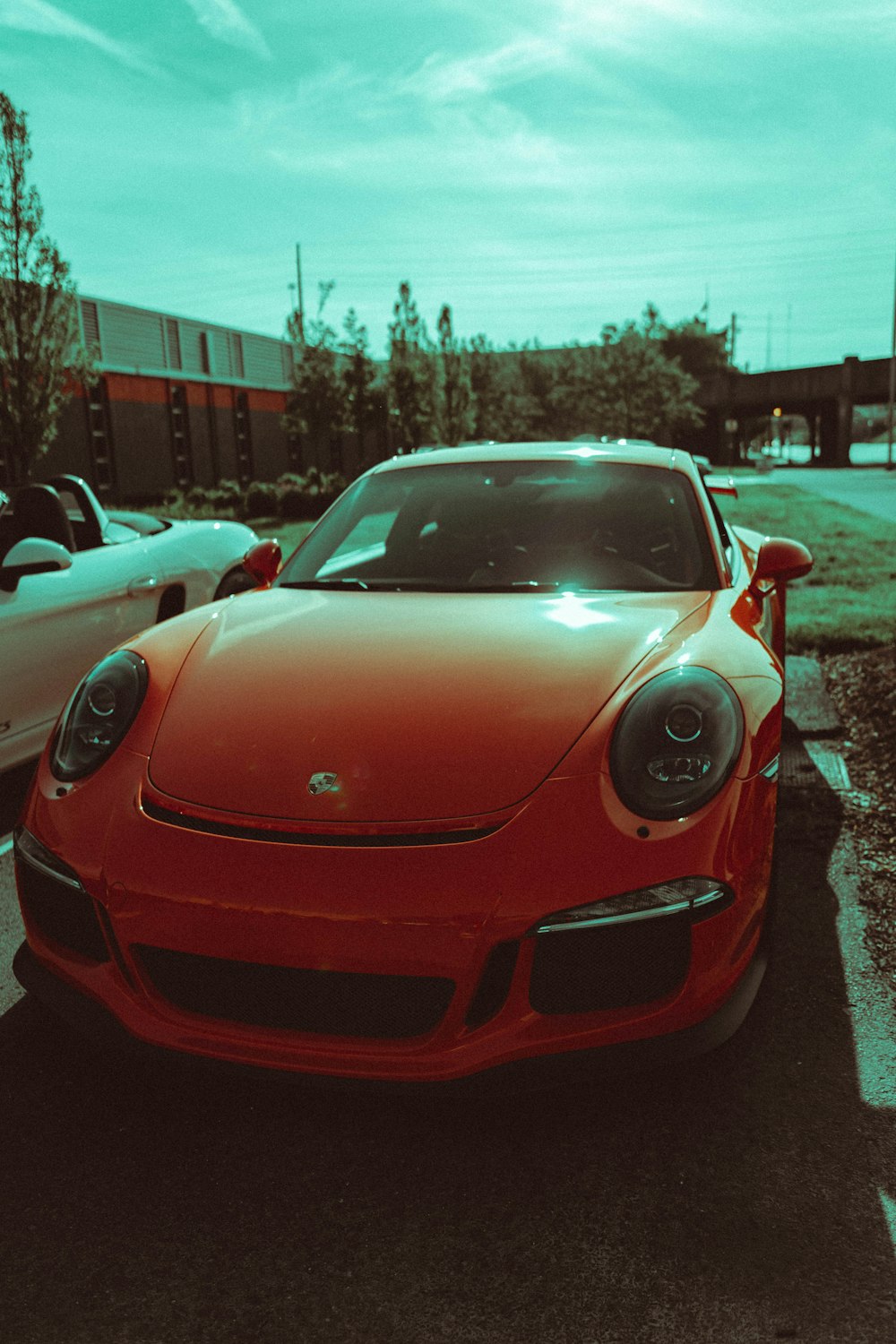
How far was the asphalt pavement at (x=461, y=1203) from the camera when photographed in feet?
5.75

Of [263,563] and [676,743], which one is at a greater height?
[263,563]

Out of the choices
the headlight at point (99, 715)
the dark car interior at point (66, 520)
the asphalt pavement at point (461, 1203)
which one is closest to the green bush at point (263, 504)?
the dark car interior at point (66, 520)

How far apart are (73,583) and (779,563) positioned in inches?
114

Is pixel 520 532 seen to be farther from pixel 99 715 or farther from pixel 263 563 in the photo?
pixel 99 715

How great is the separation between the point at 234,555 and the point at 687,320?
101312 millimetres

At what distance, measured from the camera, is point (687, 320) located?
9950cm

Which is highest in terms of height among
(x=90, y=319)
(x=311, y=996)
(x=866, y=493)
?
(x=90, y=319)

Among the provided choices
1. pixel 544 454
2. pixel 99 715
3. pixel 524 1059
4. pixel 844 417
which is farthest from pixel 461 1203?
pixel 844 417

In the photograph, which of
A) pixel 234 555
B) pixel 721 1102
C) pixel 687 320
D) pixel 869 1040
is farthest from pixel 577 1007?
pixel 687 320

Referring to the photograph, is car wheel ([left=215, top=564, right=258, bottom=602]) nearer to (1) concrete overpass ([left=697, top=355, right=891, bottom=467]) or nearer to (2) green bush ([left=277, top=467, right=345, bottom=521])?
(2) green bush ([left=277, top=467, right=345, bottom=521])

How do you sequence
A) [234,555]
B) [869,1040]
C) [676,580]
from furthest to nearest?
[234,555], [676,580], [869,1040]

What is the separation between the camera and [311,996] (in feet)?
6.66

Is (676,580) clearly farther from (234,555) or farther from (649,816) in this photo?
(234,555)

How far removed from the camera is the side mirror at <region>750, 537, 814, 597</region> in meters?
3.33
